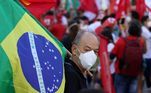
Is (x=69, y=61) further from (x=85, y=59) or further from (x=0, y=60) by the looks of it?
(x=0, y=60)

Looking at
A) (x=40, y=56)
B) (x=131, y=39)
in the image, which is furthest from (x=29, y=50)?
(x=131, y=39)

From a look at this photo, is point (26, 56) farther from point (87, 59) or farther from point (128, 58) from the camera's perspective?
point (128, 58)

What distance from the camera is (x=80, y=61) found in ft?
17.1

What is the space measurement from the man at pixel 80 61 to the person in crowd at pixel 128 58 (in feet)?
17.1

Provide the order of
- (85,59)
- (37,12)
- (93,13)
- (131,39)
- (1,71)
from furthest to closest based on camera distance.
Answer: (93,13) < (131,39) < (37,12) < (85,59) < (1,71)

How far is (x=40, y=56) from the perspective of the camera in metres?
4.76

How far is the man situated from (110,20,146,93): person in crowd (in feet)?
17.1

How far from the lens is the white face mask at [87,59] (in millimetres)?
5203

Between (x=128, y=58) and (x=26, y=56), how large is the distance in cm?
606

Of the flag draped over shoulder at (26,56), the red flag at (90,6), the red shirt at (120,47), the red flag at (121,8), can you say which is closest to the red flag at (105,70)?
the red shirt at (120,47)

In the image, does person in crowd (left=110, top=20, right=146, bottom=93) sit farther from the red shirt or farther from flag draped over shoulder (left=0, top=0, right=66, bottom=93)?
flag draped over shoulder (left=0, top=0, right=66, bottom=93)

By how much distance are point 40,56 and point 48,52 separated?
5.1 inches

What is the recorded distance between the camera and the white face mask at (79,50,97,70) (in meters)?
5.20

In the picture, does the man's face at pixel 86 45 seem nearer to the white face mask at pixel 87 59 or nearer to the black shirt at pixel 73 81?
the white face mask at pixel 87 59
